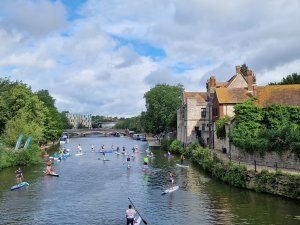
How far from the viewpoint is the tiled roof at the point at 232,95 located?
5794cm

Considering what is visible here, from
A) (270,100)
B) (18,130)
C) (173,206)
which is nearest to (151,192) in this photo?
(173,206)

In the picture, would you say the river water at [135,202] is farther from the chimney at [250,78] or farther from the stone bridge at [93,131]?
the stone bridge at [93,131]

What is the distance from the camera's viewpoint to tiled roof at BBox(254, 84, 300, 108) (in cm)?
4991

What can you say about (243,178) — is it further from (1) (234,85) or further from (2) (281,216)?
(1) (234,85)

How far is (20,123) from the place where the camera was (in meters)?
61.8

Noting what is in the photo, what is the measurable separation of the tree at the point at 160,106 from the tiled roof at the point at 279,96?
50.1m

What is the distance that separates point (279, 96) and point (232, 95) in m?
9.04

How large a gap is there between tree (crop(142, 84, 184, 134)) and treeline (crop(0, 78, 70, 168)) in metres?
26.7

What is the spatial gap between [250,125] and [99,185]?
64.1ft

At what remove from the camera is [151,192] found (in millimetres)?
35594

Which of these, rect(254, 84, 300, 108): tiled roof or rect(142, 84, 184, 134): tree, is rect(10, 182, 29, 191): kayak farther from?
rect(142, 84, 184, 134): tree

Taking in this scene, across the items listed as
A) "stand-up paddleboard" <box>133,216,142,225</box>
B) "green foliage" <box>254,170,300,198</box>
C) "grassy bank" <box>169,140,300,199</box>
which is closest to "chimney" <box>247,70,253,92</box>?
"grassy bank" <box>169,140,300,199</box>

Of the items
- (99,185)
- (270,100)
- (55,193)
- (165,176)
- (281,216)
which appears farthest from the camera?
(270,100)

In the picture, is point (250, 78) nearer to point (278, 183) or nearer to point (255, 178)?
point (255, 178)
